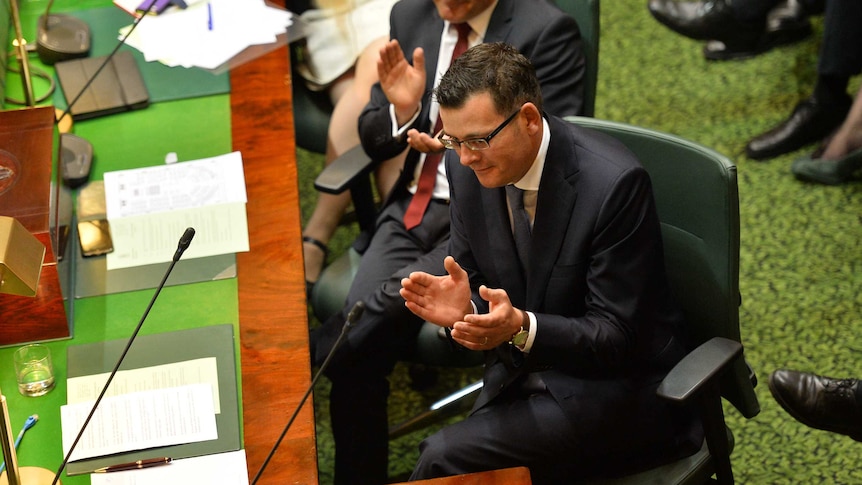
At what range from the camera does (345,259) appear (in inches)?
109

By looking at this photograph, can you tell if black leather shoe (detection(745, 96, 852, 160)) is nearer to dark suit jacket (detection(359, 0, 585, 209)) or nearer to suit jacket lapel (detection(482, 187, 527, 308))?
dark suit jacket (detection(359, 0, 585, 209))

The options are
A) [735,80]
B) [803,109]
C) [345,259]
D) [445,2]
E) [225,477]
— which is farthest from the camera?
[735,80]

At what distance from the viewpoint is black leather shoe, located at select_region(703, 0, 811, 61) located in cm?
407

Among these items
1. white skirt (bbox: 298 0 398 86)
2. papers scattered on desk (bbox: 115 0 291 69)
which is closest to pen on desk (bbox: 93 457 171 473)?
papers scattered on desk (bbox: 115 0 291 69)

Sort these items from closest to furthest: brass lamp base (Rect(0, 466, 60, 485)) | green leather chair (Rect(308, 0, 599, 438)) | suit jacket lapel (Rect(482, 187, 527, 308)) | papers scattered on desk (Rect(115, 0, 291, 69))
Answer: brass lamp base (Rect(0, 466, 60, 485)), suit jacket lapel (Rect(482, 187, 527, 308)), green leather chair (Rect(308, 0, 599, 438)), papers scattered on desk (Rect(115, 0, 291, 69))

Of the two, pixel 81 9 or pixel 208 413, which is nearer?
pixel 208 413

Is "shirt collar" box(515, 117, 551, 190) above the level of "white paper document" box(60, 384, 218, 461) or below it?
above

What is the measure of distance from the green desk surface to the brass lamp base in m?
0.01

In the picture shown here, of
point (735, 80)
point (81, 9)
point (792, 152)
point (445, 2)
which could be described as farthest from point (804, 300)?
point (81, 9)

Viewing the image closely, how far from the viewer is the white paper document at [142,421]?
6.53ft

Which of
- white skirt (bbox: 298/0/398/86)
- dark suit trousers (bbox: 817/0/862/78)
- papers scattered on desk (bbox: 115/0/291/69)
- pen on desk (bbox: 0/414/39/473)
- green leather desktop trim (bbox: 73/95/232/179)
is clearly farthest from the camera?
dark suit trousers (bbox: 817/0/862/78)

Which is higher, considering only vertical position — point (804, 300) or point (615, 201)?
point (615, 201)

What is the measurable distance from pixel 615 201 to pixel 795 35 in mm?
2426

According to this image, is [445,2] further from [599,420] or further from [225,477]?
[225,477]
